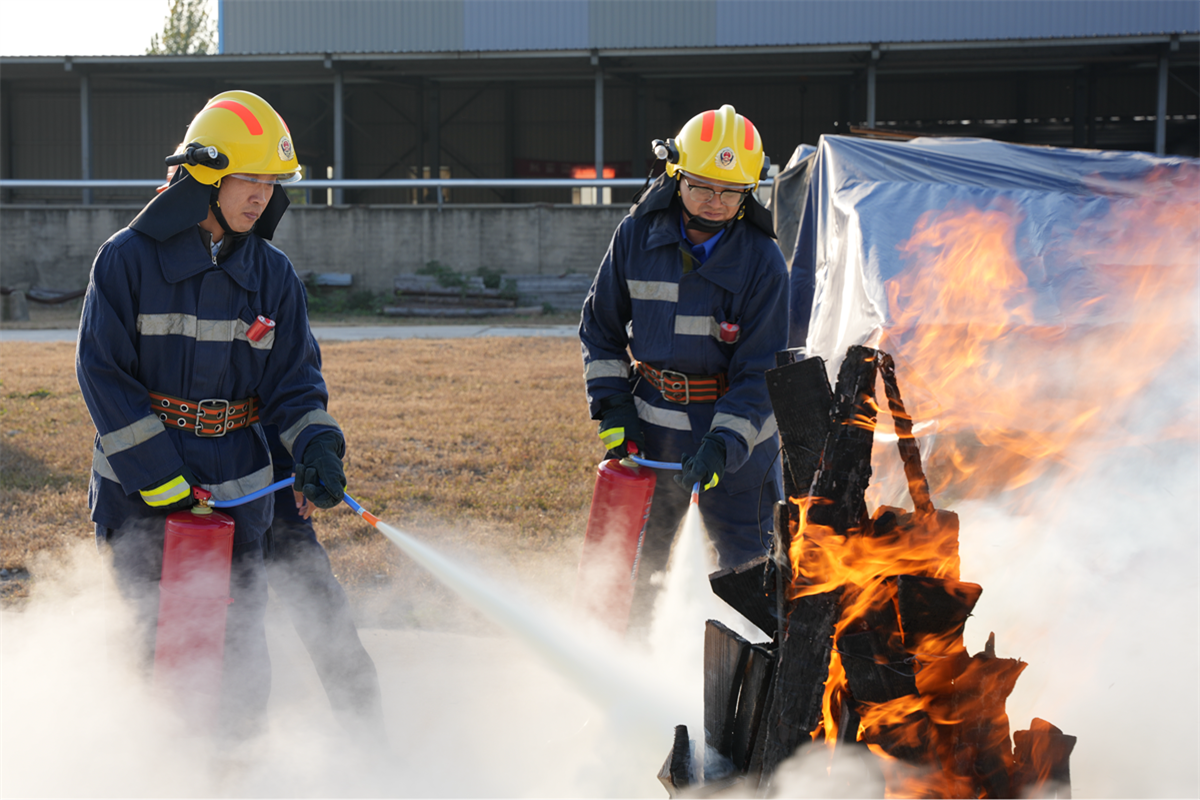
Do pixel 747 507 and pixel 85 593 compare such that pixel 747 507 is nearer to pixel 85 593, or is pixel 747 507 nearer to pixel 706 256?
pixel 706 256

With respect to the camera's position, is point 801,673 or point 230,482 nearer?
point 801,673

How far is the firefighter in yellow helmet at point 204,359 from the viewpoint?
2.39 meters

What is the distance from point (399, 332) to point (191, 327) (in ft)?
35.1

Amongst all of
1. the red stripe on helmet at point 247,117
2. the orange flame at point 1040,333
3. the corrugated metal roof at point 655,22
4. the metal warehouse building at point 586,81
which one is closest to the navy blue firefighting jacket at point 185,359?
the red stripe on helmet at point 247,117

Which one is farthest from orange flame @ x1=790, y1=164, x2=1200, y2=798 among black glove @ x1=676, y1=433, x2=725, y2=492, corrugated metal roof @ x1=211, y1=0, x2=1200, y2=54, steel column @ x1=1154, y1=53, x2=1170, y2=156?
corrugated metal roof @ x1=211, y1=0, x2=1200, y2=54

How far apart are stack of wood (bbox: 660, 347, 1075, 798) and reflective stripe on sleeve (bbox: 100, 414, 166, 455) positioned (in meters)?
1.54

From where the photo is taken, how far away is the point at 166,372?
97.6 inches

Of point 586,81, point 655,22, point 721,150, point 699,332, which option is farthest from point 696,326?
point 586,81

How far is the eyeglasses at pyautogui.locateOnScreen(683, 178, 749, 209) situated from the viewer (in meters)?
3.06

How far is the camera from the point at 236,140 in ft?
8.01

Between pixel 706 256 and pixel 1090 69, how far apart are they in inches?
735

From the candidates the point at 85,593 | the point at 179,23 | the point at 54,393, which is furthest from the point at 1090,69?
the point at 179,23

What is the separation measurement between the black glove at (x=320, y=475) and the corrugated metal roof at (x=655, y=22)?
16.2m

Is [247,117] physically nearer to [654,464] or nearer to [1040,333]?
[654,464]
